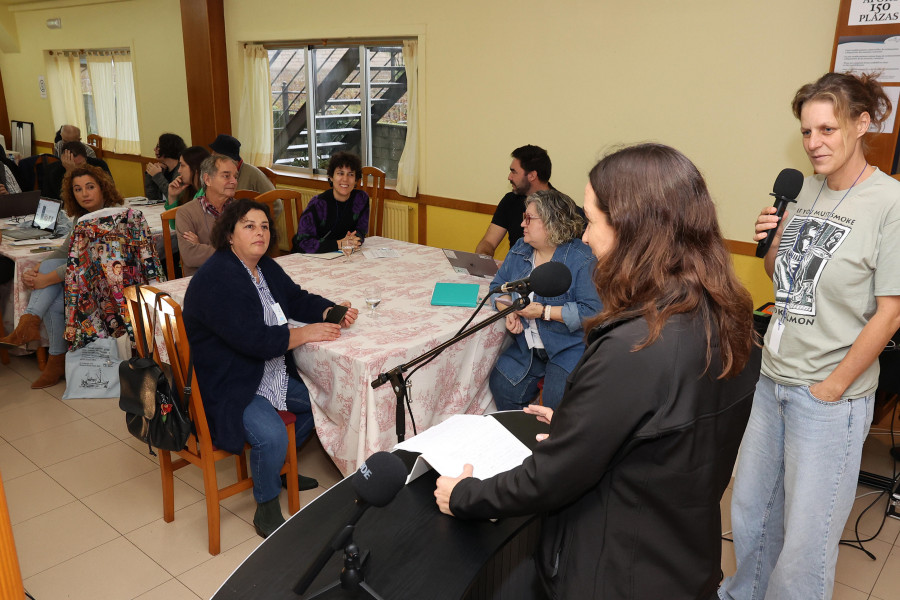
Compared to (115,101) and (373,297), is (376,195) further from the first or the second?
(115,101)

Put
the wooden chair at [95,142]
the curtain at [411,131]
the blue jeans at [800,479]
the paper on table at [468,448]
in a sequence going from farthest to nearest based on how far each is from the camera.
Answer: the wooden chair at [95,142] < the curtain at [411,131] < the blue jeans at [800,479] < the paper on table at [468,448]

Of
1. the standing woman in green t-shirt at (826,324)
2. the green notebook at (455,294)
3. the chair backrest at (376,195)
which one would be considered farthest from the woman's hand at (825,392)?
the chair backrest at (376,195)

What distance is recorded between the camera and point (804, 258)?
1765 millimetres

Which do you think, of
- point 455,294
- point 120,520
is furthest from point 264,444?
point 455,294

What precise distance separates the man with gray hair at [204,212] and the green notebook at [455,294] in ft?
4.54

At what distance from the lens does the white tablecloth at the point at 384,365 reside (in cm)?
236

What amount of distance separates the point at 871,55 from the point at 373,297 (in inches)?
102

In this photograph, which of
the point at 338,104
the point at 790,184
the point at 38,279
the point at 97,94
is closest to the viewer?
the point at 790,184

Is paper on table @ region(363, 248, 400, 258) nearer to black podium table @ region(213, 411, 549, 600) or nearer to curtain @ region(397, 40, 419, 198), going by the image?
curtain @ region(397, 40, 419, 198)

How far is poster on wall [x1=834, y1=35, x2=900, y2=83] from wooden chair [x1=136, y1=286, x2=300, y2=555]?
9.87 ft

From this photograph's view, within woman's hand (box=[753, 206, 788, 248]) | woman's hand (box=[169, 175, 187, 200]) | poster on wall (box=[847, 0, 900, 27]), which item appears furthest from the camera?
woman's hand (box=[169, 175, 187, 200])

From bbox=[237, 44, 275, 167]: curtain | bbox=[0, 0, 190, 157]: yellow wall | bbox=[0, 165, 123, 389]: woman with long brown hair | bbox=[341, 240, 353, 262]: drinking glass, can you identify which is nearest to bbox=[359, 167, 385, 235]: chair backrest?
bbox=[341, 240, 353, 262]: drinking glass

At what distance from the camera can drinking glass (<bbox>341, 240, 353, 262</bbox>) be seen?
3590 mm

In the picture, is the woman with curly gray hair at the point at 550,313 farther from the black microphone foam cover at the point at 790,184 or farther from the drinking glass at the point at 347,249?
the drinking glass at the point at 347,249
